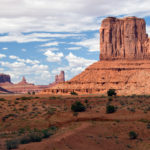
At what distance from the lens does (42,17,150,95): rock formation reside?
323 feet

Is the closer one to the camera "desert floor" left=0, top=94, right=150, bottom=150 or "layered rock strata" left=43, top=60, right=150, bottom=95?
"desert floor" left=0, top=94, right=150, bottom=150

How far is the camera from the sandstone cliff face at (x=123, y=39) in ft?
380

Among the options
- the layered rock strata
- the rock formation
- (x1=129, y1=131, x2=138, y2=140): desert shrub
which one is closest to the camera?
(x1=129, y1=131, x2=138, y2=140): desert shrub

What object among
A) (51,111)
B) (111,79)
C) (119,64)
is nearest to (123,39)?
(119,64)

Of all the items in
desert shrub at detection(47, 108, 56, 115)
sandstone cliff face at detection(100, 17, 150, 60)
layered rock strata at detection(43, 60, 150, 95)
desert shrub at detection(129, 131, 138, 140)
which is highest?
sandstone cliff face at detection(100, 17, 150, 60)

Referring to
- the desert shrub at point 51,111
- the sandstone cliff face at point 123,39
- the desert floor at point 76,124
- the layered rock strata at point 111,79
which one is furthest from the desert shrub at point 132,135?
the sandstone cliff face at point 123,39

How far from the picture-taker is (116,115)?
36.6 meters

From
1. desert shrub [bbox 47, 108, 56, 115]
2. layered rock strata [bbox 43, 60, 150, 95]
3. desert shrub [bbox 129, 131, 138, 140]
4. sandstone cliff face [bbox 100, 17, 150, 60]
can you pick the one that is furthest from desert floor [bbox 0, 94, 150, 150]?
sandstone cliff face [bbox 100, 17, 150, 60]

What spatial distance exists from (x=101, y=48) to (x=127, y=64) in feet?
49.3

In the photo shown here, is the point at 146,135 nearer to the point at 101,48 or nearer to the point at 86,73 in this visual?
the point at 86,73

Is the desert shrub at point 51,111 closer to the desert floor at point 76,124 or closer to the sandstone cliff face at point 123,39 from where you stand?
the desert floor at point 76,124

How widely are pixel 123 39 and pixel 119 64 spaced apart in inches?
567

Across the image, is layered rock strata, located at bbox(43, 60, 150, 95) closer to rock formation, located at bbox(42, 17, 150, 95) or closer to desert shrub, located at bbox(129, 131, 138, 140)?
rock formation, located at bbox(42, 17, 150, 95)

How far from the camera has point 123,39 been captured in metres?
119
